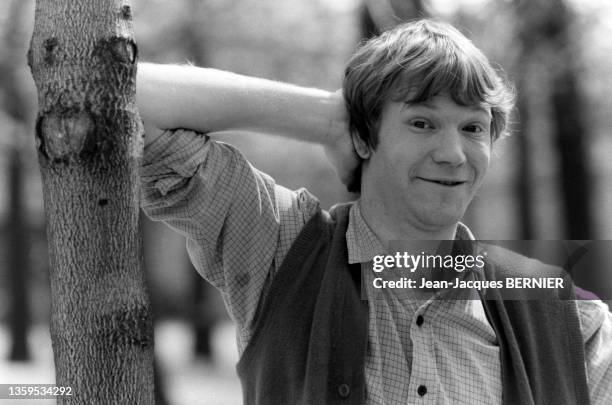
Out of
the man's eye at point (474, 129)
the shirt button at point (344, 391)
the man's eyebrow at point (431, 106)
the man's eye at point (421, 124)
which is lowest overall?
the shirt button at point (344, 391)

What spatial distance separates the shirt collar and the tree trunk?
2.64 ft

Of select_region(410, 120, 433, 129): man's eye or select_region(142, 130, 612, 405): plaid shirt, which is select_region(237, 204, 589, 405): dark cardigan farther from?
select_region(410, 120, 433, 129): man's eye

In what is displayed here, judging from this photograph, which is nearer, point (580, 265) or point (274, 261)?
point (274, 261)

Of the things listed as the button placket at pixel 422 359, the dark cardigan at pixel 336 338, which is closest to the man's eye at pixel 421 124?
the dark cardigan at pixel 336 338

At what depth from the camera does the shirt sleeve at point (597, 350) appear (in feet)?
7.50

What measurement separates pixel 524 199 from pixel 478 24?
6.50m

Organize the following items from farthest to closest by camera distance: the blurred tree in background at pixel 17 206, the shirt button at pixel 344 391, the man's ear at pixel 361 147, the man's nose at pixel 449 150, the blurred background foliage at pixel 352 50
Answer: the blurred tree in background at pixel 17 206, the blurred background foliage at pixel 352 50, the man's ear at pixel 361 147, the man's nose at pixel 449 150, the shirt button at pixel 344 391

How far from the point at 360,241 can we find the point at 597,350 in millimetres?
746

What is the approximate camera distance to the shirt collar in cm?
222

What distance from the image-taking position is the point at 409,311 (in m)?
2.20

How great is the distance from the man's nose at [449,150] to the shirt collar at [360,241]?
28cm

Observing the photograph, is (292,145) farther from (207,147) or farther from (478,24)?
(207,147)

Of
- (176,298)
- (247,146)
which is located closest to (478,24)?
(247,146)

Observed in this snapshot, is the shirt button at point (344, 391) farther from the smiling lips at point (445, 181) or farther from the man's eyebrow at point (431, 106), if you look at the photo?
the man's eyebrow at point (431, 106)
